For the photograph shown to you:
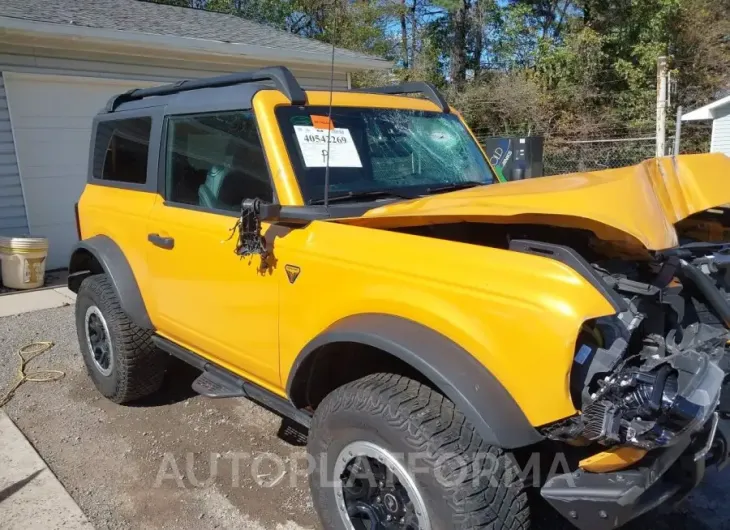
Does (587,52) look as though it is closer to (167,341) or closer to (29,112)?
(29,112)

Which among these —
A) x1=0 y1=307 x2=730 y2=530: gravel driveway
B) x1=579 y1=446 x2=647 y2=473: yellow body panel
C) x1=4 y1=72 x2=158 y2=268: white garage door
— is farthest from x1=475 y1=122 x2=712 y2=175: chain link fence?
x1=579 y1=446 x2=647 y2=473: yellow body panel

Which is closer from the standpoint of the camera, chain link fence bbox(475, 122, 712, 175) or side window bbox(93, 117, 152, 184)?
side window bbox(93, 117, 152, 184)

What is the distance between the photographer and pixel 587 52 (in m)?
20.4

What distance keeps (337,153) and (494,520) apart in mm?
1822

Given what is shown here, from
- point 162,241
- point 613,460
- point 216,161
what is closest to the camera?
point 613,460

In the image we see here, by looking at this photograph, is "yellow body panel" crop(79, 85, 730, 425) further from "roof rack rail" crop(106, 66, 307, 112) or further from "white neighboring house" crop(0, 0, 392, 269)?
"white neighboring house" crop(0, 0, 392, 269)

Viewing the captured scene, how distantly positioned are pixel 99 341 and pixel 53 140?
533cm

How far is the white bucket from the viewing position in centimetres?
752

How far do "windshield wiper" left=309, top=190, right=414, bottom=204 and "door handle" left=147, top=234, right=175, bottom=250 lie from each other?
993 mm

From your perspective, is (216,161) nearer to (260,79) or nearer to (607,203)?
(260,79)

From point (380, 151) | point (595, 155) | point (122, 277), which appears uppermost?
point (595, 155)

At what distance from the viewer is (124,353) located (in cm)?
396

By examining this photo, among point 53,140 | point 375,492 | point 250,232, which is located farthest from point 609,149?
point 375,492

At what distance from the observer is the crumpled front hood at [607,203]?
200 cm
